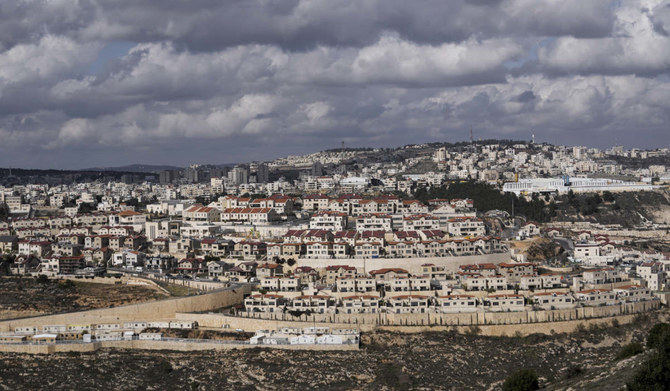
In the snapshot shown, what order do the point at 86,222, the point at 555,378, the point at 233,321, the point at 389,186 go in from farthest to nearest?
the point at 389,186 → the point at 86,222 → the point at 233,321 → the point at 555,378

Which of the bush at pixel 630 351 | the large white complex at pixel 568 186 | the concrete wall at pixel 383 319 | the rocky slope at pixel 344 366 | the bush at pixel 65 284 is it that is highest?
the large white complex at pixel 568 186

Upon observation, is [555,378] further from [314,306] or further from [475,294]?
[314,306]

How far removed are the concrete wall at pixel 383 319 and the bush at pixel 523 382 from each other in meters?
10.7

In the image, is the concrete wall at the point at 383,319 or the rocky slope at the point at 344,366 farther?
the concrete wall at the point at 383,319

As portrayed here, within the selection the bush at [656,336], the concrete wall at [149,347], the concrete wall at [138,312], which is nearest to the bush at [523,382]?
the bush at [656,336]

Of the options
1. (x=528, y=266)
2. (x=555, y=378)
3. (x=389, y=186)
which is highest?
(x=389, y=186)

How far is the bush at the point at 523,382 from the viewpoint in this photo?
30.3 meters

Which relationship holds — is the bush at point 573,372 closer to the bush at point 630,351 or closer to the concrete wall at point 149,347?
the bush at point 630,351

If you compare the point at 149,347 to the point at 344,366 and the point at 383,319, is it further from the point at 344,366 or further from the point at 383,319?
the point at 383,319

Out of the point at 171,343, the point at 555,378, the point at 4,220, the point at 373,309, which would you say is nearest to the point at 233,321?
the point at 171,343

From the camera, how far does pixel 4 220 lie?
73.6m

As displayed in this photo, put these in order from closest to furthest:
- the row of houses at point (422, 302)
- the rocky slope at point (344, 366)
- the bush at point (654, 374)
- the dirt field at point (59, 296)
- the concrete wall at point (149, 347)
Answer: the bush at point (654, 374) → the rocky slope at point (344, 366) → the concrete wall at point (149, 347) → the row of houses at point (422, 302) → the dirt field at point (59, 296)

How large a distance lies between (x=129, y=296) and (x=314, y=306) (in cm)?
995

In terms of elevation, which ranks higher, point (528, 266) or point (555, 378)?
point (528, 266)
